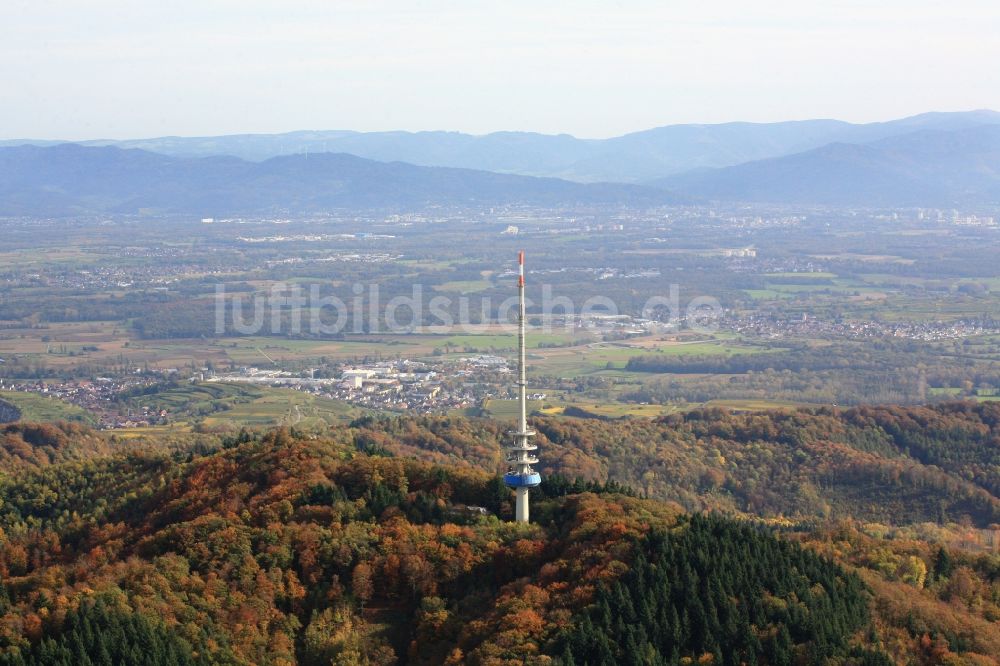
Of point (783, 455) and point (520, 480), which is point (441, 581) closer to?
point (520, 480)

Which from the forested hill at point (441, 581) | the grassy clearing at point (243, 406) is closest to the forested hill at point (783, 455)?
the grassy clearing at point (243, 406)

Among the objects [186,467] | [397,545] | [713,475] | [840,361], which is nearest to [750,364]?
[840,361]

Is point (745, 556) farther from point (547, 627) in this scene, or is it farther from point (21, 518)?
point (21, 518)

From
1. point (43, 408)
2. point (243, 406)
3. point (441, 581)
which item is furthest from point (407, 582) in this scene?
point (43, 408)

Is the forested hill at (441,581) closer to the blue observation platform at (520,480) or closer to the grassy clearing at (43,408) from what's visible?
the blue observation platform at (520,480)

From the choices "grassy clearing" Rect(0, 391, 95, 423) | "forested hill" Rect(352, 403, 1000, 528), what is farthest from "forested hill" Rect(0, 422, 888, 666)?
"grassy clearing" Rect(0, 391, 95, 423)

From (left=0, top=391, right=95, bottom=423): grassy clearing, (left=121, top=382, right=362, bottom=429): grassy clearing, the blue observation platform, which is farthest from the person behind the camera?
(left=0, top=391, right=95, bottom=423): grassy clearing

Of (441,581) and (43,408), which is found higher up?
(441,581)

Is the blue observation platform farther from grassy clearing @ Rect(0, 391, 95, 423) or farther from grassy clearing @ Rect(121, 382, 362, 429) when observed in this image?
grassy clearing @ Rect(0, 391, 95, 423)
